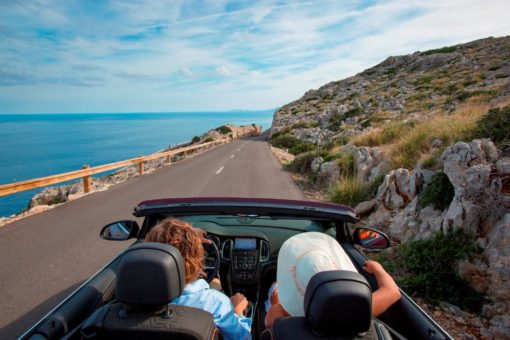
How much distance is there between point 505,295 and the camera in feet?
13.9

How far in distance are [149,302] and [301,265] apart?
0.74 meters

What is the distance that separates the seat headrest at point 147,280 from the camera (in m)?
1.72

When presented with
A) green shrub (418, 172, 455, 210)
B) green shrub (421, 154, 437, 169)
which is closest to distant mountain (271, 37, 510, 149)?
green shrub (421, 154, 437, 169)

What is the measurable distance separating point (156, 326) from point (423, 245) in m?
4.73

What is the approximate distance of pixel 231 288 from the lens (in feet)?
11.6

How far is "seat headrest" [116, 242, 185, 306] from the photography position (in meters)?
1.72

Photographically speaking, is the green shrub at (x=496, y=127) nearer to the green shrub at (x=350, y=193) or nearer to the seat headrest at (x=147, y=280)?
the green shrub at (x=350, y=193)

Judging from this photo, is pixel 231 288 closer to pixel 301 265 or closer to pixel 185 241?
pixel 185 241

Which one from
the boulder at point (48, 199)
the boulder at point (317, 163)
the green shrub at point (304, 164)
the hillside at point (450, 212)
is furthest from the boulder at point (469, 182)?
the green shrub at point (304, 164)

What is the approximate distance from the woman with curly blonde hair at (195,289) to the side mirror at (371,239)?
130 cm

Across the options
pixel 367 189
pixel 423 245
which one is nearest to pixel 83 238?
pixel 423 245

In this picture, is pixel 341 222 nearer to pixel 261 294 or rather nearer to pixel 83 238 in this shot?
pixel 261 294

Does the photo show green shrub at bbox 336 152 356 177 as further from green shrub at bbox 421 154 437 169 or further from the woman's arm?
the woman's arm

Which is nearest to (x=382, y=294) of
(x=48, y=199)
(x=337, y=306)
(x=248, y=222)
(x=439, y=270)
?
(x=337, y=306)
